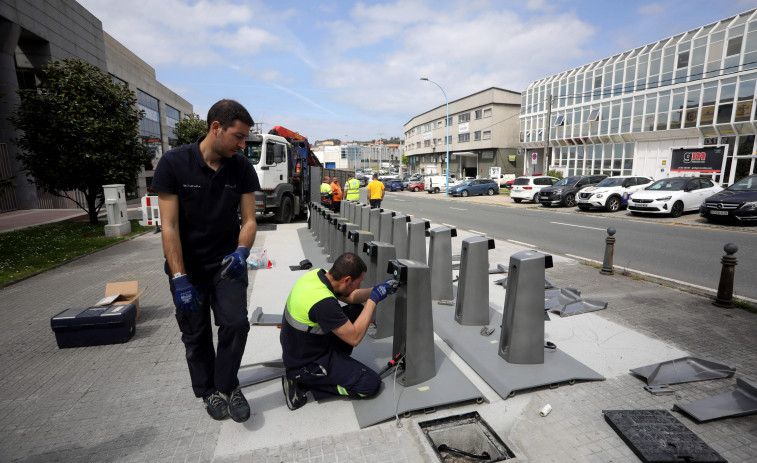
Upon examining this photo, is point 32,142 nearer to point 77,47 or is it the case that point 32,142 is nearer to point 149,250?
point 149,250

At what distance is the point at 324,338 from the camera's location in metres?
2.81

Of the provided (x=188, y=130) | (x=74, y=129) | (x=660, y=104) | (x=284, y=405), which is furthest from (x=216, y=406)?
(x=188, y=130)

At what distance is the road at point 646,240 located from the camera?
6781mm

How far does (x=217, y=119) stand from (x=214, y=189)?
1.52 ft

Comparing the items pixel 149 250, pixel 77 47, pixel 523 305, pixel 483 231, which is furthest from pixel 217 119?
pixel 77 47

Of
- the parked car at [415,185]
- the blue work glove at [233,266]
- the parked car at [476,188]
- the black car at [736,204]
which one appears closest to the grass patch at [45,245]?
the blue work glove at [233,266]

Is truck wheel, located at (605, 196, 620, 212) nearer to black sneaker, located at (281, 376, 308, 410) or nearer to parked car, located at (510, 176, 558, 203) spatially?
parked car, located at (510, 176, 558, 203)

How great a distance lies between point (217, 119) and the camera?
2.45 meters

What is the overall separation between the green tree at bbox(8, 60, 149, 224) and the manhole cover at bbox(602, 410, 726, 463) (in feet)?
47.2

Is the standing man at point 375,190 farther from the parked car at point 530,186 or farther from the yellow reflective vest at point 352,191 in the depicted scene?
the parked car at point 530,186

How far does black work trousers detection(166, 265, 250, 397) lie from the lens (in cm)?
258

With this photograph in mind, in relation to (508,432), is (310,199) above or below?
above

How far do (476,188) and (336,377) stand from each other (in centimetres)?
2842

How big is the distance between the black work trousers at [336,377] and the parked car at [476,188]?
27650 millimetres
